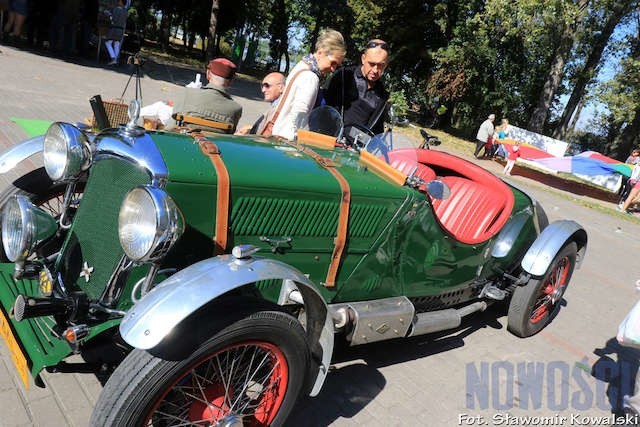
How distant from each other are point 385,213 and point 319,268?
505 mm

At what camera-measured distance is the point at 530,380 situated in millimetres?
3488

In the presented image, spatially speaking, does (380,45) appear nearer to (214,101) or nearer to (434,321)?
(214,101)

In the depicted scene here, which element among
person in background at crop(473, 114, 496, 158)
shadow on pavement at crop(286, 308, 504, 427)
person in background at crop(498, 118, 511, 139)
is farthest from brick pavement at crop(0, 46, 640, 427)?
person in background at crop(498, 118, 511, 139)

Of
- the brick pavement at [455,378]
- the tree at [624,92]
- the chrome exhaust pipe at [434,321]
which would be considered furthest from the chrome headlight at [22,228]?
the tree at [624,92]

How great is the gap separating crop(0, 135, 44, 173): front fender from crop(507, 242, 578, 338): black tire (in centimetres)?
360

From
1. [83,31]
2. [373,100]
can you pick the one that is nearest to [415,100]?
[83,31]

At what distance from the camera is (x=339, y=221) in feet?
8.50

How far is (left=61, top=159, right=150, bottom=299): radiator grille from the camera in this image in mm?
2186

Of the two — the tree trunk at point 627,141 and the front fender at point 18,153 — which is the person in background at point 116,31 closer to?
the front fender at point 18,153

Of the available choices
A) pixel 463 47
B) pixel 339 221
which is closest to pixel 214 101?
pixel 339 221

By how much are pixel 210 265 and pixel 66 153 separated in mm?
1034

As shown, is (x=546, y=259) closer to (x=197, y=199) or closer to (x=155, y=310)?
(x=197, y=199)

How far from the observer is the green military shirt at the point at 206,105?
3.82m

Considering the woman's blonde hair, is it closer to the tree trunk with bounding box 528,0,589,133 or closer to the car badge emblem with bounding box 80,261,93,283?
the car badge emblem with bounding box 80,261,93,283
